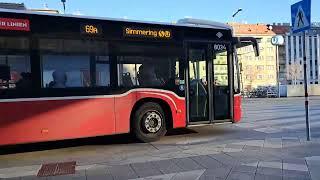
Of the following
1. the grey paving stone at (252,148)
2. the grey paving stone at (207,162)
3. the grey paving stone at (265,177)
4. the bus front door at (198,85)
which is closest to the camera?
the grey paving stone at (265,177)

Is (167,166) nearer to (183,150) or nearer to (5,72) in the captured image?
(183,150)

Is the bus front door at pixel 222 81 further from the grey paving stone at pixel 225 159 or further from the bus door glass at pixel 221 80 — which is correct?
the grey paving stone at pixel 225 159

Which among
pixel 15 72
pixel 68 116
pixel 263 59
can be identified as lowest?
pixel 68 116

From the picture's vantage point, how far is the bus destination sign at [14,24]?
10336 millimetres

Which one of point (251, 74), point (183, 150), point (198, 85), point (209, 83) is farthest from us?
point (251, 74)

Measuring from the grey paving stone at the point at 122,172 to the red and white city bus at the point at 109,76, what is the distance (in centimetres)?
241

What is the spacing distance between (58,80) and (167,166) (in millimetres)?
3380

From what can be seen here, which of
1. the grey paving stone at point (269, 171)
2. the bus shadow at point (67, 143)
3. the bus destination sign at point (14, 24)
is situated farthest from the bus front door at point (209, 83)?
the grey paving stone at point (269, 171)

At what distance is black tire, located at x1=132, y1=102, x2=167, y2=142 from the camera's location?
12.2 metres

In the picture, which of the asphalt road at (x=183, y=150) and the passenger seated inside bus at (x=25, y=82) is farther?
the passenger seated inside bus at (x=25, y=82)

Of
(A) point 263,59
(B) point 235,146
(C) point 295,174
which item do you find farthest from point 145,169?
(A) point 263,59

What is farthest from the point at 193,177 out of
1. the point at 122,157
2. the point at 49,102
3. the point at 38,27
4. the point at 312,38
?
the point at 312,38

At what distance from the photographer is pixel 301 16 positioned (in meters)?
11.9

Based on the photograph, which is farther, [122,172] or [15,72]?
[15,72]
